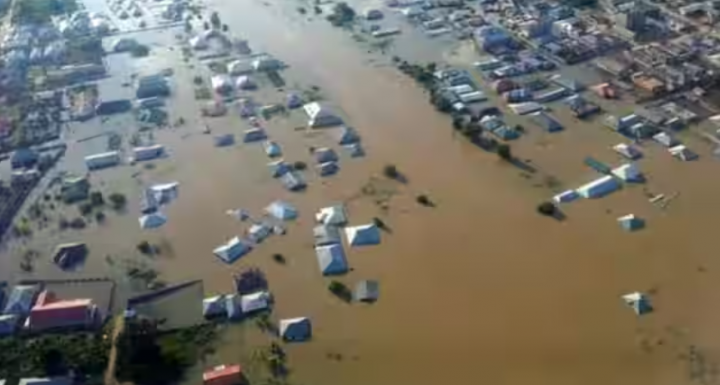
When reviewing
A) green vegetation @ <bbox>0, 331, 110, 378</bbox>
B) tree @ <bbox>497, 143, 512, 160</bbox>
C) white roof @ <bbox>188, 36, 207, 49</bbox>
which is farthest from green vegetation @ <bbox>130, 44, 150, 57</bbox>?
green vegetation @ <bbox>0, 331, 110, 378</bbox>

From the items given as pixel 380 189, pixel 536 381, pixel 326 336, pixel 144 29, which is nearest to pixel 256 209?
pixel 380 189

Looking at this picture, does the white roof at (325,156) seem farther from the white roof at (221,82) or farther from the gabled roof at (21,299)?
the gabled roof at (21,299)

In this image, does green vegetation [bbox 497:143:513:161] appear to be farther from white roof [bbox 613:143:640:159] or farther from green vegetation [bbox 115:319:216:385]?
green vegetation [bbox 115:319:216:385]

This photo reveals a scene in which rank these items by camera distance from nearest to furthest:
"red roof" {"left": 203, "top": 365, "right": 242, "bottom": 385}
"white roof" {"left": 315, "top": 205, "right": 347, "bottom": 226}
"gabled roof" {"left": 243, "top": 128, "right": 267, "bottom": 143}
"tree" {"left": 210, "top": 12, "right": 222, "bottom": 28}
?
"red roof" {"left": 203, "top": 365, "right": 242, "bottom": 385} < "white roof" {"left": 315, "top": 205, "right": 347, "bottom": 226} < "gabled roof" {"left": 243, "top": 128, "right": 267, "bottom": 143} < "tree" {"left": 210, "top": 12, "right": 222, "bottom": 28}

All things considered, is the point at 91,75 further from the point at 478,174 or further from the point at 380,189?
the point at 478,174

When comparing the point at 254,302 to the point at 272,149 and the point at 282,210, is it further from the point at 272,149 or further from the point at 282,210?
the point at 272,149

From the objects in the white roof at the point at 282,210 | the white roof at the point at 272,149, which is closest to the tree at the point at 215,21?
the white roof at the point at 272,149

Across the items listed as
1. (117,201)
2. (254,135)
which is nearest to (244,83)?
(254,135)
